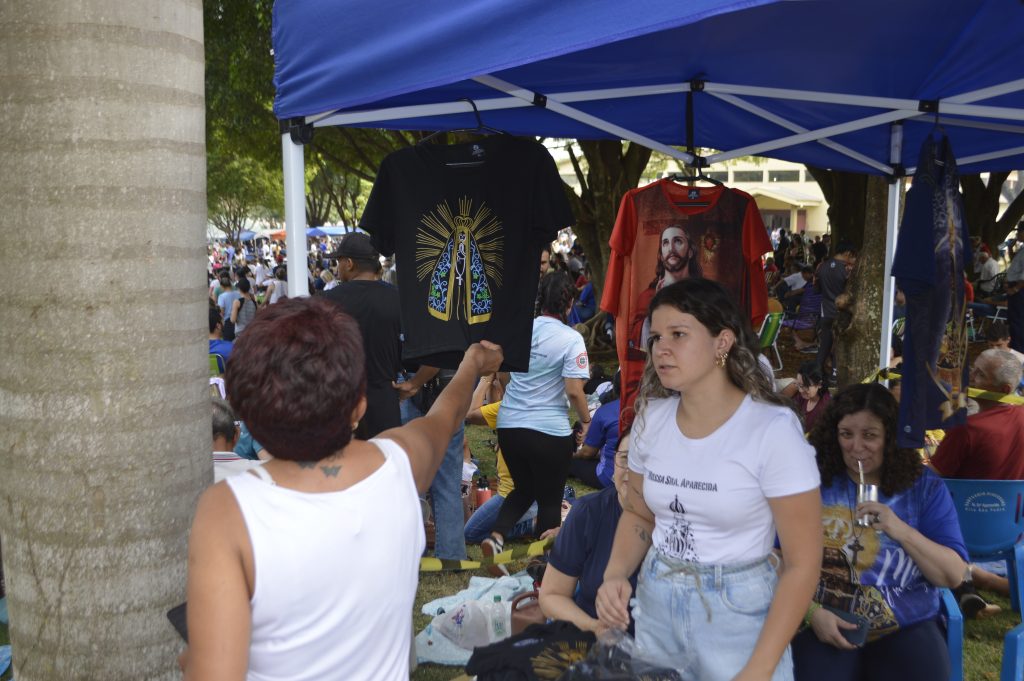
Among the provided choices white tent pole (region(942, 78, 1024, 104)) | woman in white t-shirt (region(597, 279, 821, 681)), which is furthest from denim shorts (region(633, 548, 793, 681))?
white tent pole (region(942, 78, 1024, 104))

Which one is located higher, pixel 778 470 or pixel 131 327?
pixel 131 327

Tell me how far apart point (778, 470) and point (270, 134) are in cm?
1843

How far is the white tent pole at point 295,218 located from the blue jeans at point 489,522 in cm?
291

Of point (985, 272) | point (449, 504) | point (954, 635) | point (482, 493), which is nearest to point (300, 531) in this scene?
point (954, 635)

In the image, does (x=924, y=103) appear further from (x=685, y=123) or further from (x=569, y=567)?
(x=569, y=567)

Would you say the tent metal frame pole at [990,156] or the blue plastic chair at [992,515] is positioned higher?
the tent metal frame pole at [990,156]

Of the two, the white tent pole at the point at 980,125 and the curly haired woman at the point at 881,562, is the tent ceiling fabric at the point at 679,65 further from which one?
the curly haired woman at the point at 881,562

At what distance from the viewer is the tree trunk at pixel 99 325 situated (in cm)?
223

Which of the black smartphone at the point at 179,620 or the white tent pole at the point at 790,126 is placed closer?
the black smartphone at the point at 179,620

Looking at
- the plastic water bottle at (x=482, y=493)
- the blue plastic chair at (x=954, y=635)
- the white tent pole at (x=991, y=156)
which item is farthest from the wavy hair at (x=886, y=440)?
the plastic water bottle at (x=482, y=493)

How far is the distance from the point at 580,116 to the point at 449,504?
2.35 metres

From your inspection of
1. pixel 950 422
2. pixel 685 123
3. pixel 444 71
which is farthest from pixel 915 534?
pixel 685 123

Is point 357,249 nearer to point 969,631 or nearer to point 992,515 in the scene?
point 992,515

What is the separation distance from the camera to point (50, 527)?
234 centimetres
